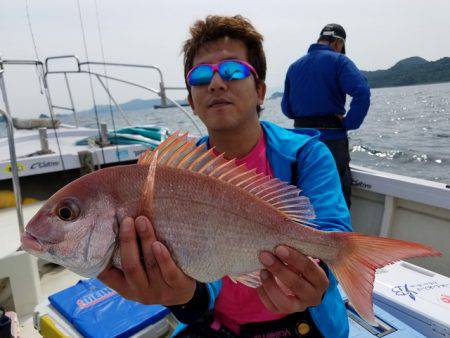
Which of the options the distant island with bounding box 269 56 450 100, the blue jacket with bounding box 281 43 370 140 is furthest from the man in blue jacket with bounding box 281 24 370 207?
the distant island with bounding box 269 56 450 100

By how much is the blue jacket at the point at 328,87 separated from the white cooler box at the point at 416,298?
183 centimetres

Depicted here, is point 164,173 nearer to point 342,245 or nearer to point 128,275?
point 128,275

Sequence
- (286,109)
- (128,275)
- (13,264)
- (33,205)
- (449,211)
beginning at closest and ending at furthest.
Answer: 1. (128,275)
2. (13,264)
3. (449,211)
4. (286,109)
5. (33,205)

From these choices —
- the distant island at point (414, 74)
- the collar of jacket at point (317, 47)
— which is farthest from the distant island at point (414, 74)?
the collar of jacket at point (317, 47)

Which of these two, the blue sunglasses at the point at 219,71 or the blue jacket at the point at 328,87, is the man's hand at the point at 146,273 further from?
the blue jacket at the point at 328,87

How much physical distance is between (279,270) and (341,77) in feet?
10.4

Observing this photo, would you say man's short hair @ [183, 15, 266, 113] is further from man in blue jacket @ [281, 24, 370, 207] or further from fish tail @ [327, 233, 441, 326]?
man in blue jacket @ [281, 24, 370, 207]

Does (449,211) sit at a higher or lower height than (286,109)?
lower

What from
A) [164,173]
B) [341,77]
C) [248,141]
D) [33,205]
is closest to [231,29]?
[248,141]

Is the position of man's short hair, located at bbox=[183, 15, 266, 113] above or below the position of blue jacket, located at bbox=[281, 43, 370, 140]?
above

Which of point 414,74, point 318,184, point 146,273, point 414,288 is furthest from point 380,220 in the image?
point 414,74

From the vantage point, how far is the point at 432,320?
218cm

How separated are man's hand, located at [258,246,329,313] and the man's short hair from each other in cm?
116

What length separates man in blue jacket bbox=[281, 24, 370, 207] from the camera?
3945mm
